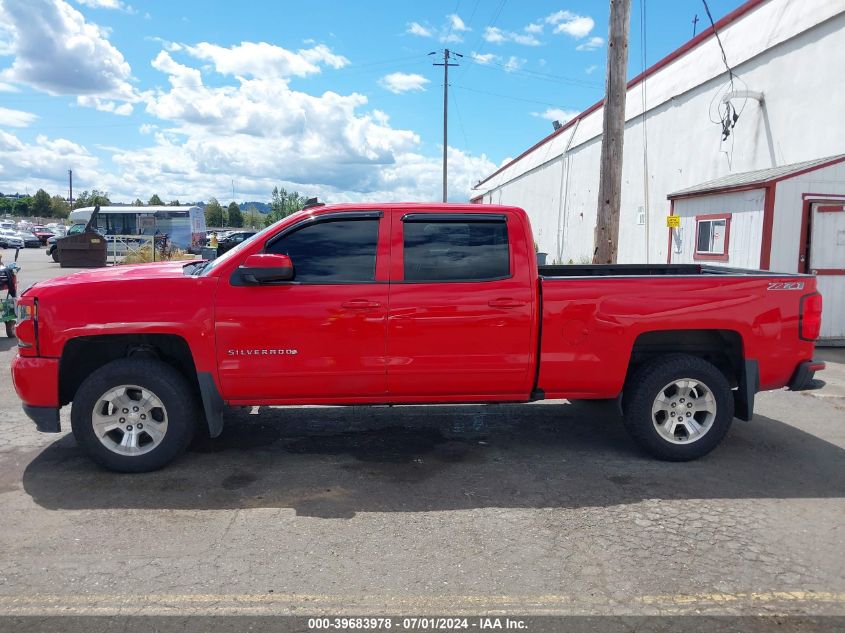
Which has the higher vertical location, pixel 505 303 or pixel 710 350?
pixel 505 303

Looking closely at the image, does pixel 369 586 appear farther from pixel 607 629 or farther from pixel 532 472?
pixel 532 472

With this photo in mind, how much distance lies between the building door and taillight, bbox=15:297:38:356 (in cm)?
1005

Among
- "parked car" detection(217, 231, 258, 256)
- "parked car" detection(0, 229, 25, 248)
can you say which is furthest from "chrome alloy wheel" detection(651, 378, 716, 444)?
"parked car" detection(0, 229, 25, 248)

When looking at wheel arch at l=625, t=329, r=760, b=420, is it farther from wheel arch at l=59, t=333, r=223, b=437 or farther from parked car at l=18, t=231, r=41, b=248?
parked car at l=18, t=231, r=41, b=248

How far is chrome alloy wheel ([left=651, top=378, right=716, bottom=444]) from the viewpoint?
514 centimetres

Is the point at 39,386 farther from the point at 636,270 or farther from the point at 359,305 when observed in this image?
the point at 636,270

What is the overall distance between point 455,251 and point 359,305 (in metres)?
0.83

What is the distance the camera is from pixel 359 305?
4816 millimetres

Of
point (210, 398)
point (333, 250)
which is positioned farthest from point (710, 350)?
point (210, 398)

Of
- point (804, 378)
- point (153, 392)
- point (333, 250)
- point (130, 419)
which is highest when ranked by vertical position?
point (333, 250)

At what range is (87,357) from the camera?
5.12 metres

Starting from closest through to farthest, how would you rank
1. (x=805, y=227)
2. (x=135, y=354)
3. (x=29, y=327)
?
(x=29, y=327) → (x=135, y=354) → (x=805, y=227)

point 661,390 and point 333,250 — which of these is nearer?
point 333,250

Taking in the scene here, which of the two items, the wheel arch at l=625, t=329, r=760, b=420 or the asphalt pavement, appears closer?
the asphalt pavement
